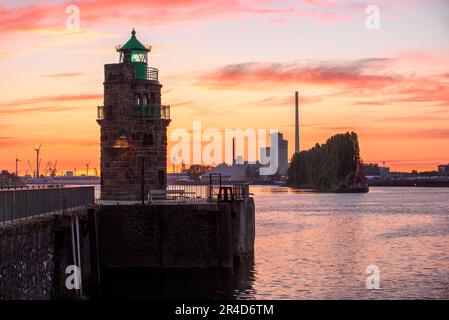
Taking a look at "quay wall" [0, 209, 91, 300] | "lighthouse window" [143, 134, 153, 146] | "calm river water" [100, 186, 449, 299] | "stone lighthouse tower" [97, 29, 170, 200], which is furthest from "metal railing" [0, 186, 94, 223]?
"lighthouse window" [143, 134, 153, 146]

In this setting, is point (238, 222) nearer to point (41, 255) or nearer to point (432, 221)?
point (41, 255)

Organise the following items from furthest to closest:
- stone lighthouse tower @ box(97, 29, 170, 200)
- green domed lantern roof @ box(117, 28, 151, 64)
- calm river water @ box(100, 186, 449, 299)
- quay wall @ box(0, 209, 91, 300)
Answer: green domed lantern roof @ box(117, 28, 151, 64)
stone lighthouse tower @ box(97, 29, 170, 200)
calm river water @ box(100, 186, 449, 299)
quay wall @ box(0, 209, 91, 300)

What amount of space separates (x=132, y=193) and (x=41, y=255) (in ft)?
83.2

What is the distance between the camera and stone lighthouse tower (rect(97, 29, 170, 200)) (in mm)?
58625

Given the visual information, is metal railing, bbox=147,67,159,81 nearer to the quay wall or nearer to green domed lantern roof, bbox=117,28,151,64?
green domed lantern roof, bbox=117,28,151,64

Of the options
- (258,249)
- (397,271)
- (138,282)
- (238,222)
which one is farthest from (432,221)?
(138,282)

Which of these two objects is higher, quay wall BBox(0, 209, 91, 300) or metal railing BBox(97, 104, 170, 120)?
metal railing BBox(97, 104, 170, 120)

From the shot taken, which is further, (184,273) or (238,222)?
(238,222)

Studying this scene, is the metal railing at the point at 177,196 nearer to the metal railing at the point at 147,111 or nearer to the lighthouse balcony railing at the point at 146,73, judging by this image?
the metal railing at the point at 147,111

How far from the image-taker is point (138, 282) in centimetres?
4606

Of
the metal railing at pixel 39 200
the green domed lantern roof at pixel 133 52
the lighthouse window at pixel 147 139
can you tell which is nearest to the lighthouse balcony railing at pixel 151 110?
the lighthouse window at pixel 147 139

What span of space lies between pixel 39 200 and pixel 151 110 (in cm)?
2340

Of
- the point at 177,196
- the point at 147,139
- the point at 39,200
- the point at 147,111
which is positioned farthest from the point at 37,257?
the point at 147,111

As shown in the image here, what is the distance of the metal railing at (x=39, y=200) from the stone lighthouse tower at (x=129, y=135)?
7.48m
